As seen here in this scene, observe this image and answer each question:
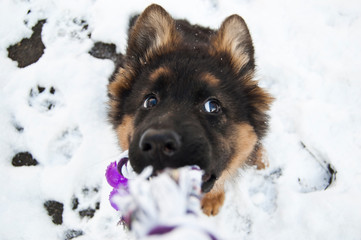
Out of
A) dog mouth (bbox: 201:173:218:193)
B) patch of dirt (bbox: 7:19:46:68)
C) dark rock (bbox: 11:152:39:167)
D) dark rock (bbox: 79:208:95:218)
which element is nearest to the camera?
dog mouth (bbox: 201:173:218:193)

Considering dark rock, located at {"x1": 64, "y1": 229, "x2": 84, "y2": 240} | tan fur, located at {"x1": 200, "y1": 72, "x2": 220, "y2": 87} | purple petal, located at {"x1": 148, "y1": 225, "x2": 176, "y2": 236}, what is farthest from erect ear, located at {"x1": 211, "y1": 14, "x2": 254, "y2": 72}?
dark rock, located at {"x1": 64, "y1": 229, "x2": 84, "y2": 240}

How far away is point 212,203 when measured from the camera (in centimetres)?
291

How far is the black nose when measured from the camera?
1479mm

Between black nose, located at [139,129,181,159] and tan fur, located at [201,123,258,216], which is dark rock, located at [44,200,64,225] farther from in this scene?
black nose, located at [139,129,181,159]

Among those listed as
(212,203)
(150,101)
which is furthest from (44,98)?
(212,203)

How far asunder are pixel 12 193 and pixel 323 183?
367 cm

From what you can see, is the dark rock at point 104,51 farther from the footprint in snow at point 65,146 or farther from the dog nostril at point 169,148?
the dog nostril at point 169,148

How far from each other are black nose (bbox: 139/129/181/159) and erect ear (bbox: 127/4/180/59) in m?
1.23

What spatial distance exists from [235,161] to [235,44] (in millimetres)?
1098

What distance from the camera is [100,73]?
3758 millimetres

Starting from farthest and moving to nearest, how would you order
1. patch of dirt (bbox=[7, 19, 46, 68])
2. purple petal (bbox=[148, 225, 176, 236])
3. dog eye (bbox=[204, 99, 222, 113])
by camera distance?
patch of dirt (bbox=[7, 19, 46, 68]), dog eye (bbox=[204, 99, 222, 113]), purple petal (bbox=[148, 225, 176, 236])

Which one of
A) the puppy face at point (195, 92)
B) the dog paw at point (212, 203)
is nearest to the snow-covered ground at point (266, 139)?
the dog paw at point (212, 203)

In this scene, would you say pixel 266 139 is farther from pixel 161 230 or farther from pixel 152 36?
pixel 161 230

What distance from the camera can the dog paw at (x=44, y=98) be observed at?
3559 millimetres
